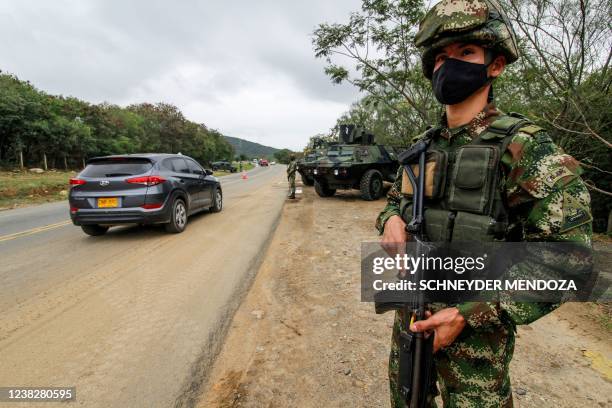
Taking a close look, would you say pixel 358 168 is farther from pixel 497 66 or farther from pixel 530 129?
pixel 530 129

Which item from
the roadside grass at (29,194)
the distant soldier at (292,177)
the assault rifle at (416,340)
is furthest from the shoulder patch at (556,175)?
the roadside grass at (29,194)

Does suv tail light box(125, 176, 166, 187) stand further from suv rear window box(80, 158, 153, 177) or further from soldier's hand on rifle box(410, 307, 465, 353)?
soldier's hand on rifle box(410, 307, 465, 353)

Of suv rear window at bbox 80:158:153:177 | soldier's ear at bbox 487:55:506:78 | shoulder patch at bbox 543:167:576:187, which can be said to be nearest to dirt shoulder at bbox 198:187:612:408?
shoulder patch at bbox 543:167:576:187

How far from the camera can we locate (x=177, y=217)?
5.80m

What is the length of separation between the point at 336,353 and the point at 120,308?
2067 millimetres

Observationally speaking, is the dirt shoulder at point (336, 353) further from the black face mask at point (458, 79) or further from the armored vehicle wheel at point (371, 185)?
the armored vehicle wheel at point (371, 185)

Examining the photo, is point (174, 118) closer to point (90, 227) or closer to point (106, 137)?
point (106, 137)

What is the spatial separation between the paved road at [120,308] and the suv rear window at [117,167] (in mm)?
1107

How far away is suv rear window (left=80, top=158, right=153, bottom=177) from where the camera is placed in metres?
5.26

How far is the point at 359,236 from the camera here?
5.40m

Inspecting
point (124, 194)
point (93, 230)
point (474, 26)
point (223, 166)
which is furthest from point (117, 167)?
point (223, 166)

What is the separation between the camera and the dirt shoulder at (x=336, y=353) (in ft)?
6.14

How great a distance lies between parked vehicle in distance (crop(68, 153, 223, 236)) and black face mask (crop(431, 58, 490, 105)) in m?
5.05

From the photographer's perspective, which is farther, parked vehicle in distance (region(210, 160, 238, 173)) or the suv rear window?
parked vehicle in distance (region(210, 160, 238, 173))
